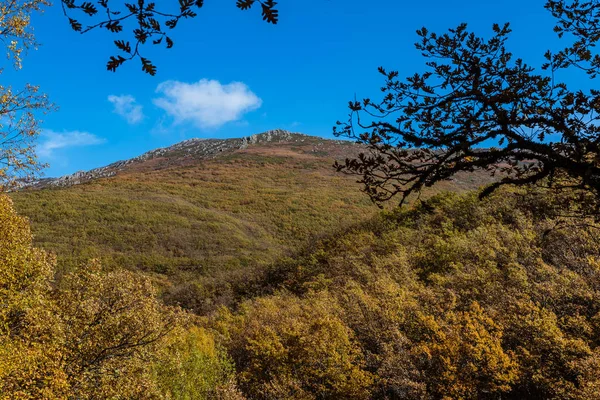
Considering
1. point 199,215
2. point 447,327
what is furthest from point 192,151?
point 447,327

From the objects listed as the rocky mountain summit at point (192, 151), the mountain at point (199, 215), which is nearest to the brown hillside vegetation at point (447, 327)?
the mountain at point (199, 215)

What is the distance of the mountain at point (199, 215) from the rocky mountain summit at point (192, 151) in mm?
10150

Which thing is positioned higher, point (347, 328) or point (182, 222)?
point (182, 222)

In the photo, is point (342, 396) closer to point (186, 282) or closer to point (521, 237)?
point (521, 237)

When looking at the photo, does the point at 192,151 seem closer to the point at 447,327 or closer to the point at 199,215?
the point at 199,215

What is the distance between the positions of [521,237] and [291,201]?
50.7m

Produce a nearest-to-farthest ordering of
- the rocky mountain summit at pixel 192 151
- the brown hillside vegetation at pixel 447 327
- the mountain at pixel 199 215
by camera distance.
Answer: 1. the brown hillside vegetation at pixel 447 327
2. the mountain at pixel 199 215
3. the rocky mountain summit at pixel 192 151

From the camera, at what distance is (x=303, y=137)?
14050cm

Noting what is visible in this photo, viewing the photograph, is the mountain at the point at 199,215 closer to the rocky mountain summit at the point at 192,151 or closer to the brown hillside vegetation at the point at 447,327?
the rocky mountain summit at the point at 192,151

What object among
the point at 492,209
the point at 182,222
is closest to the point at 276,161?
the point at 182,222

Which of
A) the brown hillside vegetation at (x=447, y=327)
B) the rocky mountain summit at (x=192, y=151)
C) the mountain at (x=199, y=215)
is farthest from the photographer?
the rocky mountain summit at (x=192, y=151)

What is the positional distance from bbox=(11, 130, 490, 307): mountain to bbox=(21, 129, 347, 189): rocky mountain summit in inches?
400

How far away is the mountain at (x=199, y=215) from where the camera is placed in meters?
45.0

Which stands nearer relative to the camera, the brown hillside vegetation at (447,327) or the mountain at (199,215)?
the brown hillside vegetation at (447,327)
